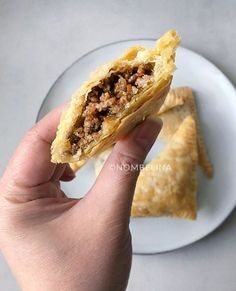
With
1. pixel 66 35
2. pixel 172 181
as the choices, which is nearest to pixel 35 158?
pixel 172 181

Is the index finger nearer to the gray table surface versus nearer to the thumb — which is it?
the thumb

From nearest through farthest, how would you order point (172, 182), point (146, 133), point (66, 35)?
point (146, 133) < point (172, 182) < point (66, 35)

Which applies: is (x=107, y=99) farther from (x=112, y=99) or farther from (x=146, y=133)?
(x=146, y=133)

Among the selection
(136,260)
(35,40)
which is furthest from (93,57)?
(136,260)

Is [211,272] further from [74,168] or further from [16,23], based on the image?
[16,23]

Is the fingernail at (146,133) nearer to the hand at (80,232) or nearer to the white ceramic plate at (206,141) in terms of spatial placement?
the hand at (80,232)

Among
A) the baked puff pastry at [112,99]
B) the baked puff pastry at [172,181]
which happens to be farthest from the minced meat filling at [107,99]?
the baked puff pastry at [172,181]
